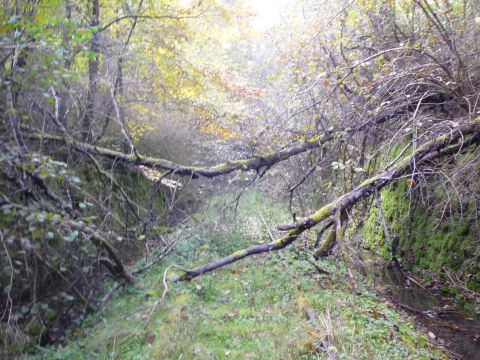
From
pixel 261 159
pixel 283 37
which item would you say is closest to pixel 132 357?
pixel 261 159

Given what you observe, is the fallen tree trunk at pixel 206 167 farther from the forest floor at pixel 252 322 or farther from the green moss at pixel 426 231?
the green moss at pixel 426 231

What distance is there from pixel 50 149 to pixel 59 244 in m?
1.63

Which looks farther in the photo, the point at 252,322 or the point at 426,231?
the point at 426,231

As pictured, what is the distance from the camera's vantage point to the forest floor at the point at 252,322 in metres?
4.81

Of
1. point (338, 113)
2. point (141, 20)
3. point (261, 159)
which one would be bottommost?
point (261, 159)

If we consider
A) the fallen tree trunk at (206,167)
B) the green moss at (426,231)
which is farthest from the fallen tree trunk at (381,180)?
the fallen tree trunk at (206,167)

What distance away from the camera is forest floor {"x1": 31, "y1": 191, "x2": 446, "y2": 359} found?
4.81 metres

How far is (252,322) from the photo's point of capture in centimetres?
557

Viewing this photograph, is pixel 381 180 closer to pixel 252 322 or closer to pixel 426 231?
pixel 252 322

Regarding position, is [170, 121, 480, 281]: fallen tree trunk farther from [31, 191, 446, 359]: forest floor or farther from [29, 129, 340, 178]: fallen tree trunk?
[29, 129, 340, 178]: fallen tree trunk

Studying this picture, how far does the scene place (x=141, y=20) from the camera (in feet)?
31.1

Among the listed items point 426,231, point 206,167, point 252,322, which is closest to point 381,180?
point 252,322

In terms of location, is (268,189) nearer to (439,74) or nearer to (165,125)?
(165,125)

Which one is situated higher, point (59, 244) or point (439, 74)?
point (439, 74)
